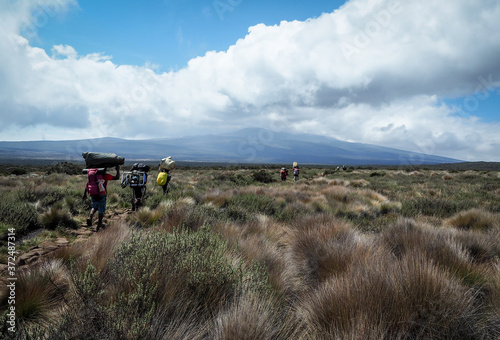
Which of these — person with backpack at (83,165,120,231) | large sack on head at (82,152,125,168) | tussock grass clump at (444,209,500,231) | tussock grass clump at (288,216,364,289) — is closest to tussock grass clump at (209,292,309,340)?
tussock grass clump at (288,216,364,289)

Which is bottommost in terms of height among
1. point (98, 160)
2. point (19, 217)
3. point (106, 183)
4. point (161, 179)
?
point (19, 217)

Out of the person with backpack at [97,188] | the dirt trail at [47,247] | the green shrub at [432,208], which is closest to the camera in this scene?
the dirt trail at [47,247]

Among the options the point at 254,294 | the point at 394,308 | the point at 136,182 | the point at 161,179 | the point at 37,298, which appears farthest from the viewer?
the point at 161,179

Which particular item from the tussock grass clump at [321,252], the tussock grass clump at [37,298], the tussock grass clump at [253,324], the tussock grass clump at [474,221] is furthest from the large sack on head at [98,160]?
the tussock grass clump at [474,221]

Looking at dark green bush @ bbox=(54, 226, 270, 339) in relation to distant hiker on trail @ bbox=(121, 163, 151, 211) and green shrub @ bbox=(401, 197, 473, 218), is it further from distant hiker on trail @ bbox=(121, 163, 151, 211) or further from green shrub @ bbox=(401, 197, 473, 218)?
green shrub @ bbox=(401, 197, 473, 218)

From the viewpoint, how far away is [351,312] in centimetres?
196

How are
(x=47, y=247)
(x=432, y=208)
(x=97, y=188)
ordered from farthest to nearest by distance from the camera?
1. (x=432, y=208)
2. (x=97, y=188)
3. (x=47, y=247)

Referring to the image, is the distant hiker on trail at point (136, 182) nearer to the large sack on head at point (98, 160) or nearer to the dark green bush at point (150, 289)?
the large sack on head at point (98, 160)

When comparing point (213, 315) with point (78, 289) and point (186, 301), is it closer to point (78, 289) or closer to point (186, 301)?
point (186, 301)

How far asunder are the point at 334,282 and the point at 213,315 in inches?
49.4

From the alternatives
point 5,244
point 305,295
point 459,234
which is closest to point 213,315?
point 305,295

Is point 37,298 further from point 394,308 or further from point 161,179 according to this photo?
point 161,179

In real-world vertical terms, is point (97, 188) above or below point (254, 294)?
above

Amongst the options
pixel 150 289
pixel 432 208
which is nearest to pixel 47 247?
pixel 150 289
